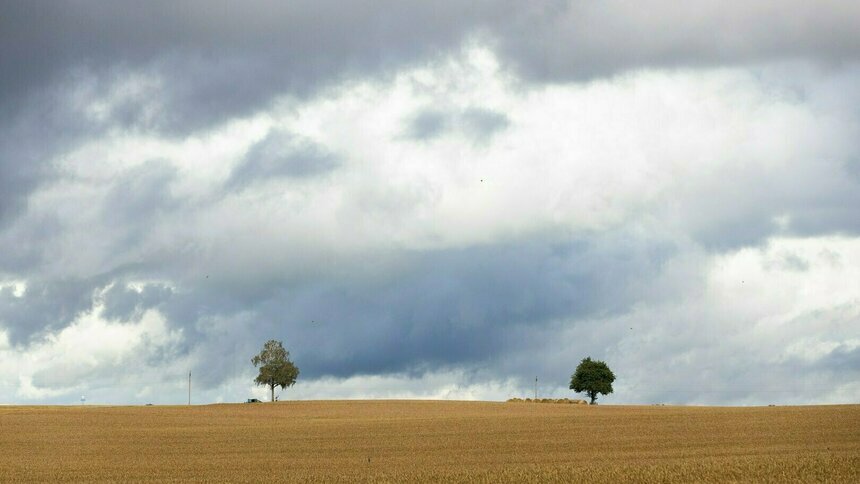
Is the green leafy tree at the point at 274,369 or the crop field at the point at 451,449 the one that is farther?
the green leafy tree at the point at 274,369

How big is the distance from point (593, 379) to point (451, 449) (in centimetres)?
10327

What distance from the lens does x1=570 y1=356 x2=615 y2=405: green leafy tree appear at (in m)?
161

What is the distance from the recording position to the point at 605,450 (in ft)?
191

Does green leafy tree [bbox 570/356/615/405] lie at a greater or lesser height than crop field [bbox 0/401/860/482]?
greater

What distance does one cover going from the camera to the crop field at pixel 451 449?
153 feet

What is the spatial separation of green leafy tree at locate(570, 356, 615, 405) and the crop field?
73.3 meters

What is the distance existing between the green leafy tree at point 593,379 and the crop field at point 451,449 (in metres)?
73.3

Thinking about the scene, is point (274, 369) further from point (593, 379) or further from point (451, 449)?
point (451, 449)

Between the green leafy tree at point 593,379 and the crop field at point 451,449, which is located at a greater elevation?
the green leafy tree at point 593,379

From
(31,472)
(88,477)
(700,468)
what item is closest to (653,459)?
(700,468)

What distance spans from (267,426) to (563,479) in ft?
156

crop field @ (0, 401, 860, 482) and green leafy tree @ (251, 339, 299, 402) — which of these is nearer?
crop field @ (0, 401, 860, 482)

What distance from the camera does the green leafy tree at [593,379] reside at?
6334 inches

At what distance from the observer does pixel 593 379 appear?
161 m
